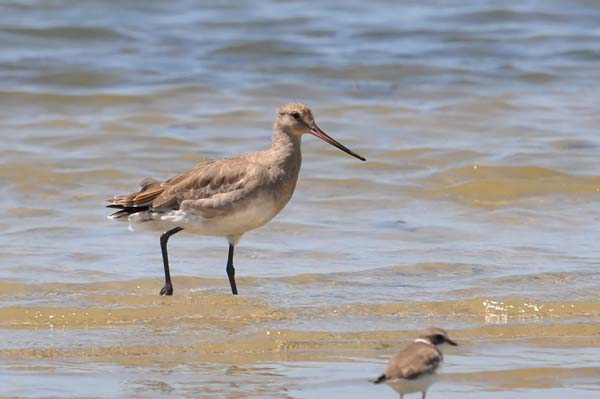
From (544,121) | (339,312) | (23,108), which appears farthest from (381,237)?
(23,108)

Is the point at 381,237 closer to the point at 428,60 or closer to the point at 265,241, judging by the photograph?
the point at 265,241

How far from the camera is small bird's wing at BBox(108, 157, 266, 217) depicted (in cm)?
904

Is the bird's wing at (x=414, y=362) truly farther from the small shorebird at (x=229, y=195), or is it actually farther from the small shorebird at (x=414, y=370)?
the small shorebird at (x=229, y=195)

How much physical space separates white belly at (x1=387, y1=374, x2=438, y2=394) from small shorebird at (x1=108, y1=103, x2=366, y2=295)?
2.80 meters

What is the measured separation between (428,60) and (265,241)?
25.4ft

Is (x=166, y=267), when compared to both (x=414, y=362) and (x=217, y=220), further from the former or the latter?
(x=414, y=362)

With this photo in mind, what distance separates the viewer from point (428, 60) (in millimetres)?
17703

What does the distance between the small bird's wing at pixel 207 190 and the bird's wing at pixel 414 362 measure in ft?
9.45

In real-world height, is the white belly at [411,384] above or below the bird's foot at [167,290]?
above

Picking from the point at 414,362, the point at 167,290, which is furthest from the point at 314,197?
the point at 414,362

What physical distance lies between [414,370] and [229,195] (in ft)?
10.4

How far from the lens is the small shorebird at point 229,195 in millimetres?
9031

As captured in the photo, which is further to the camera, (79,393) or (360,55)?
(360,55)

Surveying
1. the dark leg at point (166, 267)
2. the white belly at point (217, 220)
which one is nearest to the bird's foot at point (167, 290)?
the dark leg at point (166, 267)
